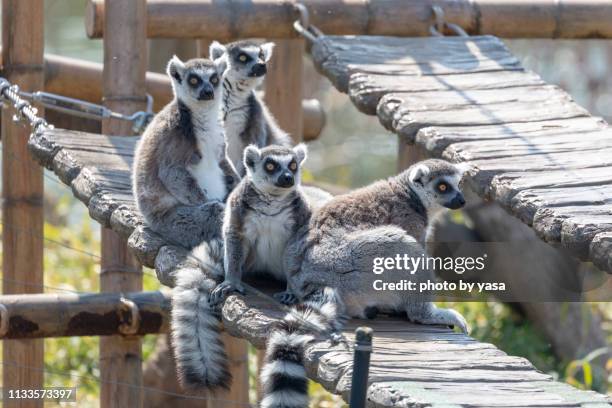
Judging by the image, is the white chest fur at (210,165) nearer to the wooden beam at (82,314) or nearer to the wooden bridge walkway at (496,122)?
the wooden beam at (82,314)

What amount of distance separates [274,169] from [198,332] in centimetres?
70

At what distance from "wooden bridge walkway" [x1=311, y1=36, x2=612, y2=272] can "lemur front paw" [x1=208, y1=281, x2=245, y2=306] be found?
125 cm

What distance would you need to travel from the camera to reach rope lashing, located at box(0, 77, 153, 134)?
5.48 meters

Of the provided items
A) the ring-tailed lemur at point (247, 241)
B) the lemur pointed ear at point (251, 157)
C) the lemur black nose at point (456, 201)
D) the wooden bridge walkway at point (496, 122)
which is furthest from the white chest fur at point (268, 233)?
the wooden bridge walkway at point (496, 122)

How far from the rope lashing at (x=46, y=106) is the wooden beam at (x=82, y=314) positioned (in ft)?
3.19

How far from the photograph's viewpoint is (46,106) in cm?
571

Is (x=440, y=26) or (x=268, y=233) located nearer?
(x=268, y=233)

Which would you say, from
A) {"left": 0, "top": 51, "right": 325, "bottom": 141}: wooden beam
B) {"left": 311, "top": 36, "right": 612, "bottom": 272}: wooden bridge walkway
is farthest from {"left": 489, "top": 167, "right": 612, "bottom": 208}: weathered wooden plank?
{"left": 0, "top": 51, "right": 325, "bottom": 141}: wooden beam

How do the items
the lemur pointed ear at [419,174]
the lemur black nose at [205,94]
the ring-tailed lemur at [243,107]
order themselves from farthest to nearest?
the ring-tailed lemur at [243,107] → the lemur black nose at [205,94] → the lemur pointed ear at [419,174]

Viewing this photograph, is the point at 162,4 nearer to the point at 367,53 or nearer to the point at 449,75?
the point at 367,53

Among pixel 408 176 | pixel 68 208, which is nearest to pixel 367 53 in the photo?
pixel 408 176

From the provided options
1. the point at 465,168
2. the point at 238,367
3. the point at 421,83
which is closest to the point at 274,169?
the point at 465,168

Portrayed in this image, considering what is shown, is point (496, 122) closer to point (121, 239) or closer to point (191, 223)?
Result: point (191, 223)

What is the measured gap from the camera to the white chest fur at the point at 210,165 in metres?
4.86
